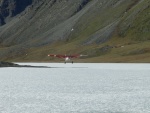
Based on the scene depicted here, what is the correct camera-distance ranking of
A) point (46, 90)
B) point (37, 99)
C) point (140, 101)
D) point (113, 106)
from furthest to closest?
A: point (46, 90) < point (37, 99) < point (140, 101) < point (113, 106)

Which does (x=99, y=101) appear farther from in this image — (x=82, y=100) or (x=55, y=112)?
(x=55, y=112)

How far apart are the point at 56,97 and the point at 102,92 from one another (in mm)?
9007

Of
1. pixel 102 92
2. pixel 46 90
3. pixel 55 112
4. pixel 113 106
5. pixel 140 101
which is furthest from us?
pixel 46 90

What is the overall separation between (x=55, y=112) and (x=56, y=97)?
1298 centimetres

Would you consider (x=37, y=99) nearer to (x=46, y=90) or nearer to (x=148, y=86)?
(x=46, y=90)

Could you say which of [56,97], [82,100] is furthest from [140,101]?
[56,97]

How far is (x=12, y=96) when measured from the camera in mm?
61125

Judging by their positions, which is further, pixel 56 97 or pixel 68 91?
pixel 68 91

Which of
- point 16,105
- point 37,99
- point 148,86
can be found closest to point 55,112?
point 16,105

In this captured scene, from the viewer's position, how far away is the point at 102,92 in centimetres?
6494

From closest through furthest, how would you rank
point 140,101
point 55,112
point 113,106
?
point 55,112
point 113,106
point 140,101

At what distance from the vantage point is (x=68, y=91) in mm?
66938

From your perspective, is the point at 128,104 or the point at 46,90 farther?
the point at 46,90

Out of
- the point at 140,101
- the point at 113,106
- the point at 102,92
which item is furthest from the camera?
the point at 102,92
